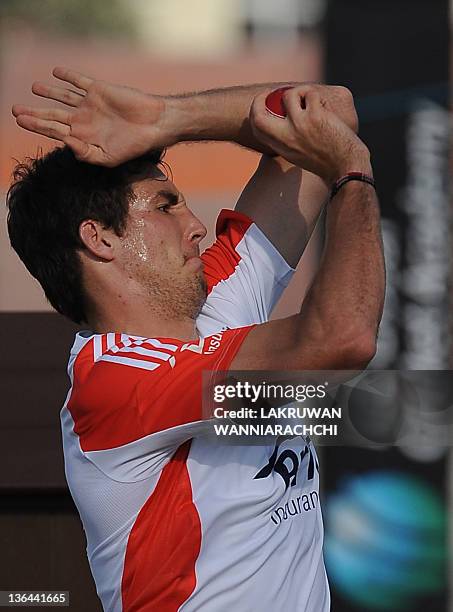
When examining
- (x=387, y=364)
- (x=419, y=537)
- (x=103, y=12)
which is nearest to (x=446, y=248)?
(x=387, y=364)

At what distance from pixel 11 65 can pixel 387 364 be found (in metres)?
1.05

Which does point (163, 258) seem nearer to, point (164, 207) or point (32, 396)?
point (164, 207)

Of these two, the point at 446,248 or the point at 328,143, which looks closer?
the point at 328,143

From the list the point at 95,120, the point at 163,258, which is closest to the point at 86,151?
the point at 95,120

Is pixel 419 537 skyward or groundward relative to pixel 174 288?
groundward

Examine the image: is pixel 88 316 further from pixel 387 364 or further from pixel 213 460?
pixel 387 364

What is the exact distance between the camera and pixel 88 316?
1590mm

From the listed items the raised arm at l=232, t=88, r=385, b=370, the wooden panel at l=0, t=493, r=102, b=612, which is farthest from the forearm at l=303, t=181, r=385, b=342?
the wooden panel at l=0, t=493, r=102, b=612

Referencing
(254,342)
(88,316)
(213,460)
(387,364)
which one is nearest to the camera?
(254,342)

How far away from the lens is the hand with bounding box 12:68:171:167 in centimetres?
149

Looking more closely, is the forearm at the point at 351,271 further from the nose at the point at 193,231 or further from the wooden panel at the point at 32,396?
the wooden panel at the point at 32,396

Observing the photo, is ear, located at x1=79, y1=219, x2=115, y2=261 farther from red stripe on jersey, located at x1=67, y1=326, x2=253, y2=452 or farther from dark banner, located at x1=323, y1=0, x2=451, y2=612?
dark banner, located at x1=323, y1=0, x2=451, y2=612

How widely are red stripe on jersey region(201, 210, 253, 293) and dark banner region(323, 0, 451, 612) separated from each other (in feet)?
2.18

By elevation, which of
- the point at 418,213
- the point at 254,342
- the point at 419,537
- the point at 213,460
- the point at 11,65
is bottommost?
the point at 419,537
